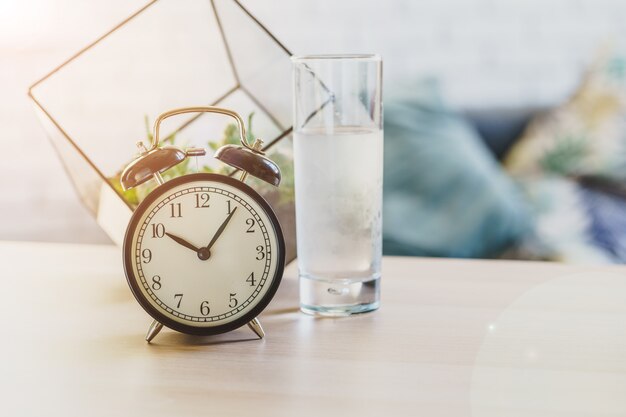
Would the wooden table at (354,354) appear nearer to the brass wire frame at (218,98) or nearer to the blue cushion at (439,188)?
the brass wire frame at (218,98)

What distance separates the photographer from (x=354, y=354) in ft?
3.06

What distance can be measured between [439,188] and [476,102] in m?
0.23

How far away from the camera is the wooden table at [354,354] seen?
80 cm

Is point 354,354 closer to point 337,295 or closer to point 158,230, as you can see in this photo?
point 337,295

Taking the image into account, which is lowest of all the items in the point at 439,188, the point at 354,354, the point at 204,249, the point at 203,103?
the point at 439,188

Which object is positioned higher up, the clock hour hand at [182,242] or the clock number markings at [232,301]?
the clock hour hand at [182,242]

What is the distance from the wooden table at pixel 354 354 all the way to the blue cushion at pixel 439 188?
0.72m

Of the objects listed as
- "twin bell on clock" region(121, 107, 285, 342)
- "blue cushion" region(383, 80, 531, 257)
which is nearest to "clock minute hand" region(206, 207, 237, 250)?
"twin bell on clock" region(121, 107, 285, 342)

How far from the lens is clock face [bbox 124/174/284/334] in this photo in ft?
3.19

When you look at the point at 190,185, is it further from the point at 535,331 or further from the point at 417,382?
the point at 535,331

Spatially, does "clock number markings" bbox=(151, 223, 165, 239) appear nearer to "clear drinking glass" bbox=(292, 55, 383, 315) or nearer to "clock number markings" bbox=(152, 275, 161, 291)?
"clock number markings" bbox=(152, 275, 161, 291)

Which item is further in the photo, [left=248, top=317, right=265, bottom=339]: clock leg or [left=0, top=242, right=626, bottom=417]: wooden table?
[left=248, top=317, right=265, bottom=339]: clock leg

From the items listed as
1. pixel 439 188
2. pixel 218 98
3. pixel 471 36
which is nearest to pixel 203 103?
pixel 218 98

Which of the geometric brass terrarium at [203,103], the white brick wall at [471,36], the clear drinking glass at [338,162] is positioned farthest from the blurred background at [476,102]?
the clear drinking glass at [338,162]
